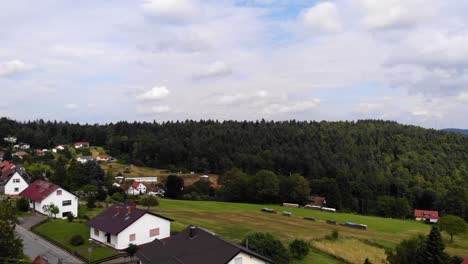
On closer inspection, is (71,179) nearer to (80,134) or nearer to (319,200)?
(319,200)

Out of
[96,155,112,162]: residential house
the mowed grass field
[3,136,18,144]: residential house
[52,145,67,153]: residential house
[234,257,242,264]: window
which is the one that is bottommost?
the mowed grass field

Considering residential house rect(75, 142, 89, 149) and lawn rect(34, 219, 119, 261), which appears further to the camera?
residential house rect(75, 142, 89, 149)

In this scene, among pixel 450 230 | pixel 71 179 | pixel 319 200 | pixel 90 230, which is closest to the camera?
pixel 90 230

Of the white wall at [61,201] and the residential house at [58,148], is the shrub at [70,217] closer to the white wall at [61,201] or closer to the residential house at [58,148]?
the white wall at [61,201]

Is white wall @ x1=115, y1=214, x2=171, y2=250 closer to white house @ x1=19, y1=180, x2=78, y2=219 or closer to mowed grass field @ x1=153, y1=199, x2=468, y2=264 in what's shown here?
mowed grass field @ x1=153, y1=199, x2=468, y2=264

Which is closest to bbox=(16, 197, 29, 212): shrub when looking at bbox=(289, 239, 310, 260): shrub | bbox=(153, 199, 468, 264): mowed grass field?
bbox=(153, 199, 468, 264): mowed grass field

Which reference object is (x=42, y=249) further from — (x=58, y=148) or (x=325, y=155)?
(x=58, y=148)

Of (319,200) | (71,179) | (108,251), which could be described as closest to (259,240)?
(108,251)
